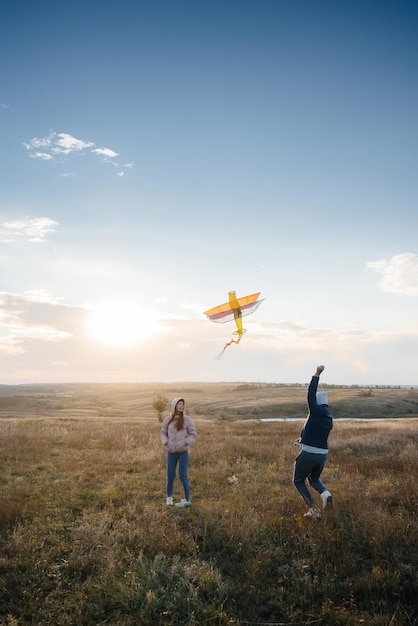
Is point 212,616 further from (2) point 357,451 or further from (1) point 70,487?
(2) point 357,451

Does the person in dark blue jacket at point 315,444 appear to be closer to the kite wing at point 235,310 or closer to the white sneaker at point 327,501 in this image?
the white sneaker at point 327,501

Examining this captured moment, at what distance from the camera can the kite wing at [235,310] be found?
8648 mm

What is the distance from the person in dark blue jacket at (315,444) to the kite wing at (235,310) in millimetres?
1883

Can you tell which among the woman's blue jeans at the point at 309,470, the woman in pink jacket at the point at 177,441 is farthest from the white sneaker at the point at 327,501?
the woman in pink jacket at the point at 177,441

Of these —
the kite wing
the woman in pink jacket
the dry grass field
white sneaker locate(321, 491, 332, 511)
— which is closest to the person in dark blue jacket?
white sneaker locate(321, 491, 332, 511)

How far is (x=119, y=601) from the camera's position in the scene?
17.9 ft

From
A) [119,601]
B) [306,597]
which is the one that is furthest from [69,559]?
[306,597]

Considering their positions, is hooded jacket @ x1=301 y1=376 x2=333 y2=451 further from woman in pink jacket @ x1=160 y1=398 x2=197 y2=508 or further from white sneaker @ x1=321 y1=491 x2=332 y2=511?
woman in pink jacket @ x1=160 y1=398 x2=197 y2=508

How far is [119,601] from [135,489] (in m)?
5.60

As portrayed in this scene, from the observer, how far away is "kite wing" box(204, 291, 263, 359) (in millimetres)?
8648

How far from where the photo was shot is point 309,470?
829 cm

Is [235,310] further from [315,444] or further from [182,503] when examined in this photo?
[182,503]

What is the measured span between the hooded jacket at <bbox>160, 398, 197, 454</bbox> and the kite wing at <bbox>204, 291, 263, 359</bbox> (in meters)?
2.40

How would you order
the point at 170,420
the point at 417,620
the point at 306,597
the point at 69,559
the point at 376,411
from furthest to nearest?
the point at 376,411 < the point at 170,420 < the point at 69,559 < the point at 306,597 < the point at 417,620
